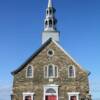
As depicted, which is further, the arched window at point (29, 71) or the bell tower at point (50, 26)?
the bell tower at point (50, 26)

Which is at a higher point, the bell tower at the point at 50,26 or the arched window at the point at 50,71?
the bell tower at the point at 50,26

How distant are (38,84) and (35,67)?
2291mm

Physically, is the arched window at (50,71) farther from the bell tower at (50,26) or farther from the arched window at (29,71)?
the bell tower at (50,26)

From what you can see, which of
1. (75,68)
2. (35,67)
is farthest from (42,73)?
(75,68)

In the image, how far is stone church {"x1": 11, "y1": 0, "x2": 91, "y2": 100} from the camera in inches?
1406

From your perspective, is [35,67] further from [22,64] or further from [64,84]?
[64,84]

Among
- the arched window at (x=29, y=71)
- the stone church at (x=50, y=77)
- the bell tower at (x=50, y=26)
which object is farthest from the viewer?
the bell tower at (x=50, y=26)

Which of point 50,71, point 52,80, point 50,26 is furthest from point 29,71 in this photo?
point 50,26

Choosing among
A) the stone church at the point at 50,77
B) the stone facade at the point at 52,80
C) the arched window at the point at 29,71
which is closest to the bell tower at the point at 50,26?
the stone church at the point at 50,77

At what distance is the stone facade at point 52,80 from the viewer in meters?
35.7

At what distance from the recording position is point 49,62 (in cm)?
3706

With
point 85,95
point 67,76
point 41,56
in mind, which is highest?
point 41,56

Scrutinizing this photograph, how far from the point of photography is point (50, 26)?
42.8 m

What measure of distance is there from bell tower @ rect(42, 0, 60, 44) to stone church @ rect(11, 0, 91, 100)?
3.73m
